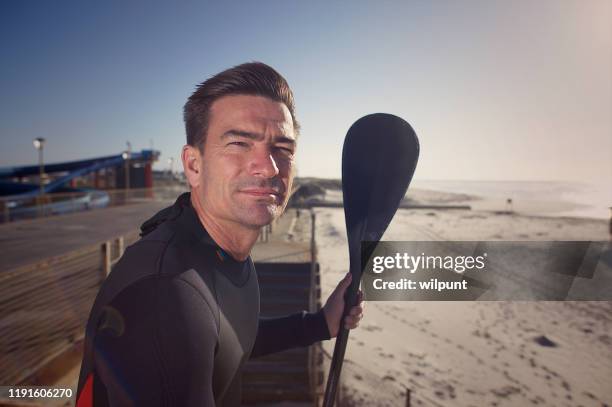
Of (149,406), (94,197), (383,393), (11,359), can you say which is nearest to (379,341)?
(383,393)

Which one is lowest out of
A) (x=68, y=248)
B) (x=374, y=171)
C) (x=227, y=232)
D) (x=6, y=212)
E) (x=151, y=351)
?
(x=68, y=248)

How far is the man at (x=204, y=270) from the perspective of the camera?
96 cm

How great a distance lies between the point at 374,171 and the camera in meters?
1.74

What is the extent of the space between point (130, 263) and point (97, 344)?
0.28 metres

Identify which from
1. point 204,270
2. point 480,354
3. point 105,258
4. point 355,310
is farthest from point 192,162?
point 480,354

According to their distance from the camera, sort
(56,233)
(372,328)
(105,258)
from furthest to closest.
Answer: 1. (56,233)
2. (372,328)
3. (105,258)

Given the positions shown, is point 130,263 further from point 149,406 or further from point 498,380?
point 498,380

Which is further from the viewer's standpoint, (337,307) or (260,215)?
(337,307)

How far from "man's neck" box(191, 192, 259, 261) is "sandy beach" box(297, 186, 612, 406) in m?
4.93

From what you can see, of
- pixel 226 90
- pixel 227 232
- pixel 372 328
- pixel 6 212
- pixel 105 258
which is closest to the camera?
pixel 226 90

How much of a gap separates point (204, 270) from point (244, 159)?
524mm

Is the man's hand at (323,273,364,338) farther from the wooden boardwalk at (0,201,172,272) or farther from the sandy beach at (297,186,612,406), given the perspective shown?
the wooden boardwalk at (0,201,172,272)

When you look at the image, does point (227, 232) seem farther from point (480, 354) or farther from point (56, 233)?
point (56, 233)

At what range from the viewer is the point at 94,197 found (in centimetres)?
1908
